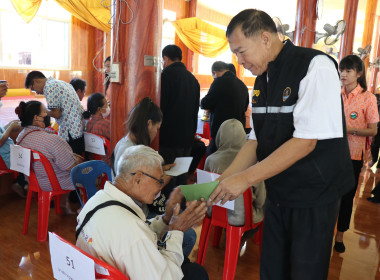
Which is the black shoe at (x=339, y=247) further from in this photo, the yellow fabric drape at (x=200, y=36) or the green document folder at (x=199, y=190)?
the yellow fabric drape at (x=200, y=36)

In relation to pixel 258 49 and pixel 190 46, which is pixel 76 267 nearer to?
pixel 258 49

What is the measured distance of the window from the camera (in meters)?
5.63

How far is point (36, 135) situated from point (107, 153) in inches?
27.3

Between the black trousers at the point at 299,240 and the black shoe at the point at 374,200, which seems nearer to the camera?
the black trousers at the point at 299,240

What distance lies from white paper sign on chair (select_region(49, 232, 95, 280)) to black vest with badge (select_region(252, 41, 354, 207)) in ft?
2.43

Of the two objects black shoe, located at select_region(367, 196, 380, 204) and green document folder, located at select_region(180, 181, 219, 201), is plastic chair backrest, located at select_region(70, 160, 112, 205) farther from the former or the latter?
black shoe, located at select_region(367, 196, 380, 204)

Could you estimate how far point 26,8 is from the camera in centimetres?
420

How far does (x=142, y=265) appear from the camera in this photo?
1.08 meters

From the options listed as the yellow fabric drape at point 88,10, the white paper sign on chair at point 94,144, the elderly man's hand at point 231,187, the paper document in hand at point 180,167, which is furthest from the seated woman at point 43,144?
the yellow fabric drape at point 88,10

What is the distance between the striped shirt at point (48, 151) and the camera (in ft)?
8.26

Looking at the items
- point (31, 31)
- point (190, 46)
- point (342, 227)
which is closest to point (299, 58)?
point (342, 227)

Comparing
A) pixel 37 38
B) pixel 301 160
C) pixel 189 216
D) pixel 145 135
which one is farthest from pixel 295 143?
pixel 37 38

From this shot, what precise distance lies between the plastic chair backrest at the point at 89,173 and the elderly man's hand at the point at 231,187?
1.21 m

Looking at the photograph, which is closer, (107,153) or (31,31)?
(107,153)
